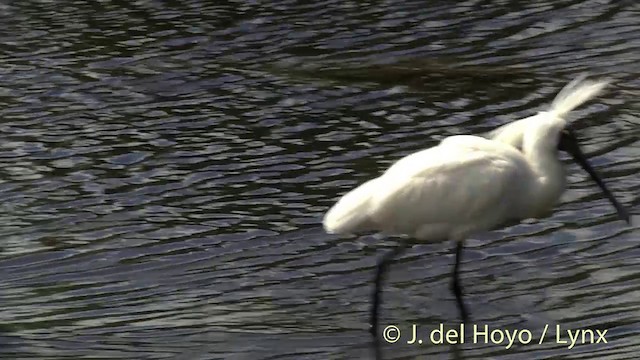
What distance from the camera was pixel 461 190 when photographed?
7039mm

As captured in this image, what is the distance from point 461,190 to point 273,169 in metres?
2.43

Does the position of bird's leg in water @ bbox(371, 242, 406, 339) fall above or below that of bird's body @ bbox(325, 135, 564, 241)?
below

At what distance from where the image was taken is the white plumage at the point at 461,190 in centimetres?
704

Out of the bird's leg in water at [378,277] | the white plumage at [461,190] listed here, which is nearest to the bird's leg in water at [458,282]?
the white plumage at [461,190]

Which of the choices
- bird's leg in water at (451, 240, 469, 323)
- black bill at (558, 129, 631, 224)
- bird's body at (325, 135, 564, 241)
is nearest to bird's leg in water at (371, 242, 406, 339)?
bird's body at (325, 135, 564, 241)

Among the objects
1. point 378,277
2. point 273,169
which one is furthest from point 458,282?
point 273,169

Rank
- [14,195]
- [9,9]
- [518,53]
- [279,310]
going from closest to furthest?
1. [279,310]
2. [14,195]
3. [518,53]
4. [9,9]

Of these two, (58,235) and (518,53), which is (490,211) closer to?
(58,235)

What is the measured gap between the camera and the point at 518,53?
11.3 m

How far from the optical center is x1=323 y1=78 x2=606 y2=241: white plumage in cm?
704

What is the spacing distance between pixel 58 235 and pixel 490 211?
2560 millimetres

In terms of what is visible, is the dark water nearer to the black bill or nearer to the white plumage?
the black bill

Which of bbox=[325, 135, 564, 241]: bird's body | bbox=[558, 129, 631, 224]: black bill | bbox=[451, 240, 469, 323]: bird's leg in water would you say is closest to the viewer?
bbox=[325, 135, 564, 241]: bird's body

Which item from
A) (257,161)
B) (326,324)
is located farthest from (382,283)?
(257,161)
